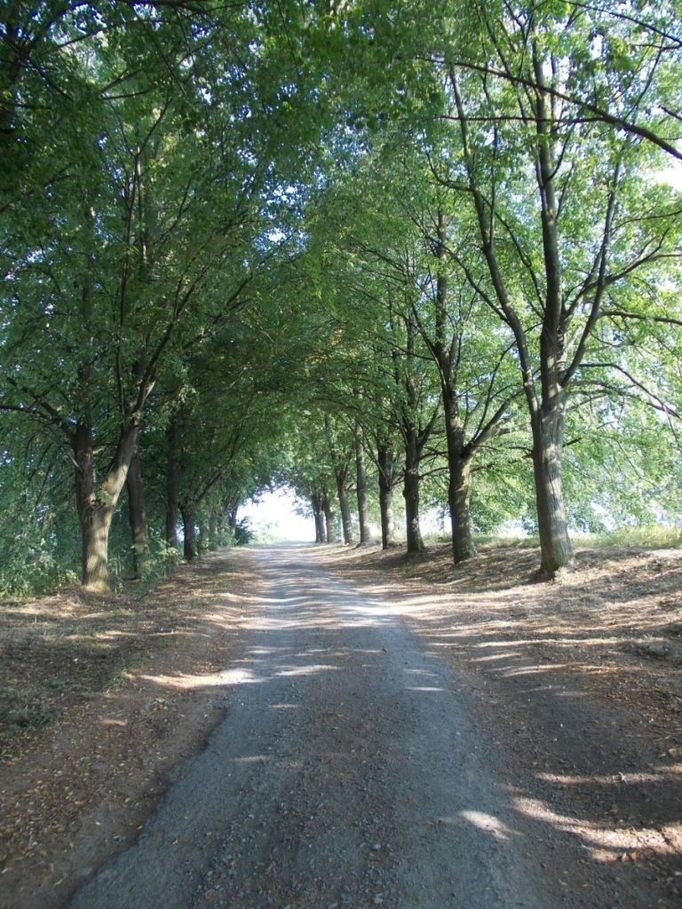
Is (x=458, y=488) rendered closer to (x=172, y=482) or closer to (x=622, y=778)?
(x=172, y=482)

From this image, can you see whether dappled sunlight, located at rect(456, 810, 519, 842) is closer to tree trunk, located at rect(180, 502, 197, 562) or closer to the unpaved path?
the unpaved path

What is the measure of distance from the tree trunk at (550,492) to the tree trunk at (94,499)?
358 inches

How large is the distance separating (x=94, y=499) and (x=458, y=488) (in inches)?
382

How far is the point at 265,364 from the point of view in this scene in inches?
683

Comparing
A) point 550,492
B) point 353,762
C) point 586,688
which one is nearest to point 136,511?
point 550,492

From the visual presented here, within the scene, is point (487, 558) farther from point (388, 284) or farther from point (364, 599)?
point (388, 284)

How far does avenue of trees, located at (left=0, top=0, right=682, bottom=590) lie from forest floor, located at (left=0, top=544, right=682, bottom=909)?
5.32 metres

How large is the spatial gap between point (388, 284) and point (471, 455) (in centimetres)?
540

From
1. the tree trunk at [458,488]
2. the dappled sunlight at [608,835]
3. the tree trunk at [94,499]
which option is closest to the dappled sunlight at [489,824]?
the dappled sunlight at [608,835]

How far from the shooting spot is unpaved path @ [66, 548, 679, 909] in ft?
9.62

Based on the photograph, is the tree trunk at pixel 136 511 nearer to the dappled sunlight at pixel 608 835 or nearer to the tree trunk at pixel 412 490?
the tree trunk at pixel 412 490

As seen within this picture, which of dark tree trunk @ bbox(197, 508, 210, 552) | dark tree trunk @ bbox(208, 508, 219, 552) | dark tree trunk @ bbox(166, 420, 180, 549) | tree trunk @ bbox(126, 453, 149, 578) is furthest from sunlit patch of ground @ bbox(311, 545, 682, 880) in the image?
dark tree trunk @ bbox(208, 508, 219, 552)

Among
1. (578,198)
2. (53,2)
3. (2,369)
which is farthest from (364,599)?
(53,2)

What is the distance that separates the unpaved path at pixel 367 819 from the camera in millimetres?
2932
